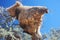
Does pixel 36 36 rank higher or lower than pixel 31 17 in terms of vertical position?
lower

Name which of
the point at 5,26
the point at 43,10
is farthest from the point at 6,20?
the point at 43,10

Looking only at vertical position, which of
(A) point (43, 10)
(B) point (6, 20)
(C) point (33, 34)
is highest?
(B) point (6, 20)

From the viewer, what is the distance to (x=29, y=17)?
99 cm

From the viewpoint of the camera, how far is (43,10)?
962mm

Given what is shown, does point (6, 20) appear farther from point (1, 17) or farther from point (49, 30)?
point (49, 30)

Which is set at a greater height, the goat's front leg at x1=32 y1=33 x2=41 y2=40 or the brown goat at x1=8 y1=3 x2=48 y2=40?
the brown goat at x1=8 y1=3 x2=48 y2=40

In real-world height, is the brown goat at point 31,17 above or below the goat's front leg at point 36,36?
above

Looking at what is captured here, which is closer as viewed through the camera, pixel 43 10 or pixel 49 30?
pixel 43 10

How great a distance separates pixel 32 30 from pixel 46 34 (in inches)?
42.5

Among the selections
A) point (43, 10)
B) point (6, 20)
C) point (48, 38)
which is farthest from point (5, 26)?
point (43, 10)

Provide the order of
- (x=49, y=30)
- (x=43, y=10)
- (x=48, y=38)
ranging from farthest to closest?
(x=49, y=30), (x=48, y=38), (x=43, y=10)

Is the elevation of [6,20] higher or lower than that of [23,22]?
higher

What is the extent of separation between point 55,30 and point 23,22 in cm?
129

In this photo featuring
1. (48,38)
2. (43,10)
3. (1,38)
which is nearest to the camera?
(43,10)
